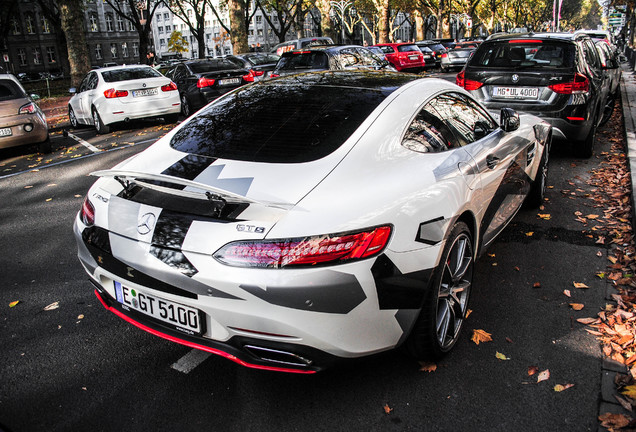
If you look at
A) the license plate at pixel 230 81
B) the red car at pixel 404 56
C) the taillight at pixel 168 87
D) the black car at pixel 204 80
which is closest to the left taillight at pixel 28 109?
the taillight at pixel 168 87

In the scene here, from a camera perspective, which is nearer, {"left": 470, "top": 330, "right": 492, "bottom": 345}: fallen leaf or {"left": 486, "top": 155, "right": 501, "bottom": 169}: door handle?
{"left": 470, "top": 330, "right": 492, "bottom": 345}: fallen leaf

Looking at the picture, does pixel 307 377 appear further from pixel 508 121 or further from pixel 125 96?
pixel 125 96

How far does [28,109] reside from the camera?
1016 cm

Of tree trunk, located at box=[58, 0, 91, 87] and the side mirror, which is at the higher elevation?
tree trunk, located at box=[58, 0, 91, 87]

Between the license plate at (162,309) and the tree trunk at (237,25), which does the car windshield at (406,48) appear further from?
the license plate at (162,309)

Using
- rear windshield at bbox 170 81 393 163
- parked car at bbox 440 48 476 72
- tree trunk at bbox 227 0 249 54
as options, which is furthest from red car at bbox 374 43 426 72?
rear windshield at bbox 170 81 393 163

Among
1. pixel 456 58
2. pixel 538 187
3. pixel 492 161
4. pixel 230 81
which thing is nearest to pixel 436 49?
pixel 456 58

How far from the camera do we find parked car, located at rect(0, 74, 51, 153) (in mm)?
9852

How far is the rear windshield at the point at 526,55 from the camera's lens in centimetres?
748

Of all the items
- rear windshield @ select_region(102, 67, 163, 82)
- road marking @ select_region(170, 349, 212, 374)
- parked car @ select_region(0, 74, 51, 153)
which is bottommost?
road marking @ select_region(170, 349, 212, 374)

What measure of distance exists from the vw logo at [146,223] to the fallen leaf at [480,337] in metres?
2.03

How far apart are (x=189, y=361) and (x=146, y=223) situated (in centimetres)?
101

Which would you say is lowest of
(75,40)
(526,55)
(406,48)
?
(526,55)

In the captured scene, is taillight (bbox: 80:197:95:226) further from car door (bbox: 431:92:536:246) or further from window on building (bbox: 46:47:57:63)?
window on building (bbox: 46:47:57:63)
